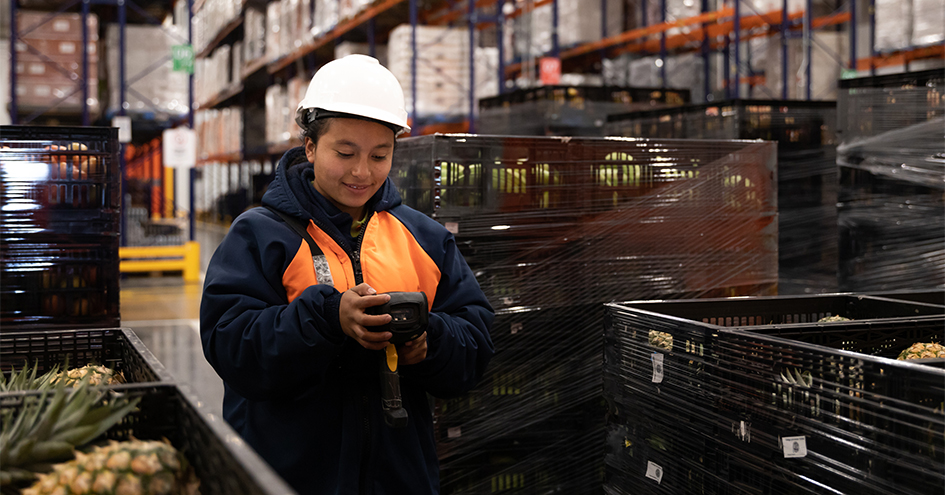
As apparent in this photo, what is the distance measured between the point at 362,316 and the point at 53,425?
582 millimetres

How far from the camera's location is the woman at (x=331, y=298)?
5.66 ft

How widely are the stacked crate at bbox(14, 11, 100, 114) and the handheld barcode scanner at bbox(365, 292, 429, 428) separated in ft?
Result: 30.3

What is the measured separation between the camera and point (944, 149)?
355 cm

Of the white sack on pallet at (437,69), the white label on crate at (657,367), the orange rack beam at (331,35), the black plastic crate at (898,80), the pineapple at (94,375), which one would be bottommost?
the white label on crate at (657,367)

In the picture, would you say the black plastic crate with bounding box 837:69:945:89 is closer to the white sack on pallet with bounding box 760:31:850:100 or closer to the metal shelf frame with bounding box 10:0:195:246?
the white sack on pallet with bounding box 760:31:850:100

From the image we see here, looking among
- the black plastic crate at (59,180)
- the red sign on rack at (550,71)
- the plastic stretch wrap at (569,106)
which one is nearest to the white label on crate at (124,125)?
the red sign on rack at (550,71)

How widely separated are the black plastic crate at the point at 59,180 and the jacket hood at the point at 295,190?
1461 millimetres

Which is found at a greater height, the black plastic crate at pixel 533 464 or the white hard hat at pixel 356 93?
the white hard hat at pixel 356 93

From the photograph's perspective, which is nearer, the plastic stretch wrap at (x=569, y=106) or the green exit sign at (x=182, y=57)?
the plastic stretch wrap at (x=569, y=106)

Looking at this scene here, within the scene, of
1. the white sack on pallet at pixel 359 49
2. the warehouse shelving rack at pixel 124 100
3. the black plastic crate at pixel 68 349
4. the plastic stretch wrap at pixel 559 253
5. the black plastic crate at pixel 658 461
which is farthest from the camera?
the white sack on pallet at pixel 359 49

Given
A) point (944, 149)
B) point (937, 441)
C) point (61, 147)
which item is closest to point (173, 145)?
point (61, 147)

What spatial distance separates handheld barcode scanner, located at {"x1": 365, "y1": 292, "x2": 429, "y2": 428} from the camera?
161cm

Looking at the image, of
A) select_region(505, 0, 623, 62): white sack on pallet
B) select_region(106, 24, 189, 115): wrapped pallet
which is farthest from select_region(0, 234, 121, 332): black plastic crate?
select_region(505, 0, 623, 62): white sack on pallet

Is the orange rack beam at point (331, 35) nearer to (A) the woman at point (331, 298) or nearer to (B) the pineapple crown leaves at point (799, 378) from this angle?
(A) the woman at point (331, 298)
